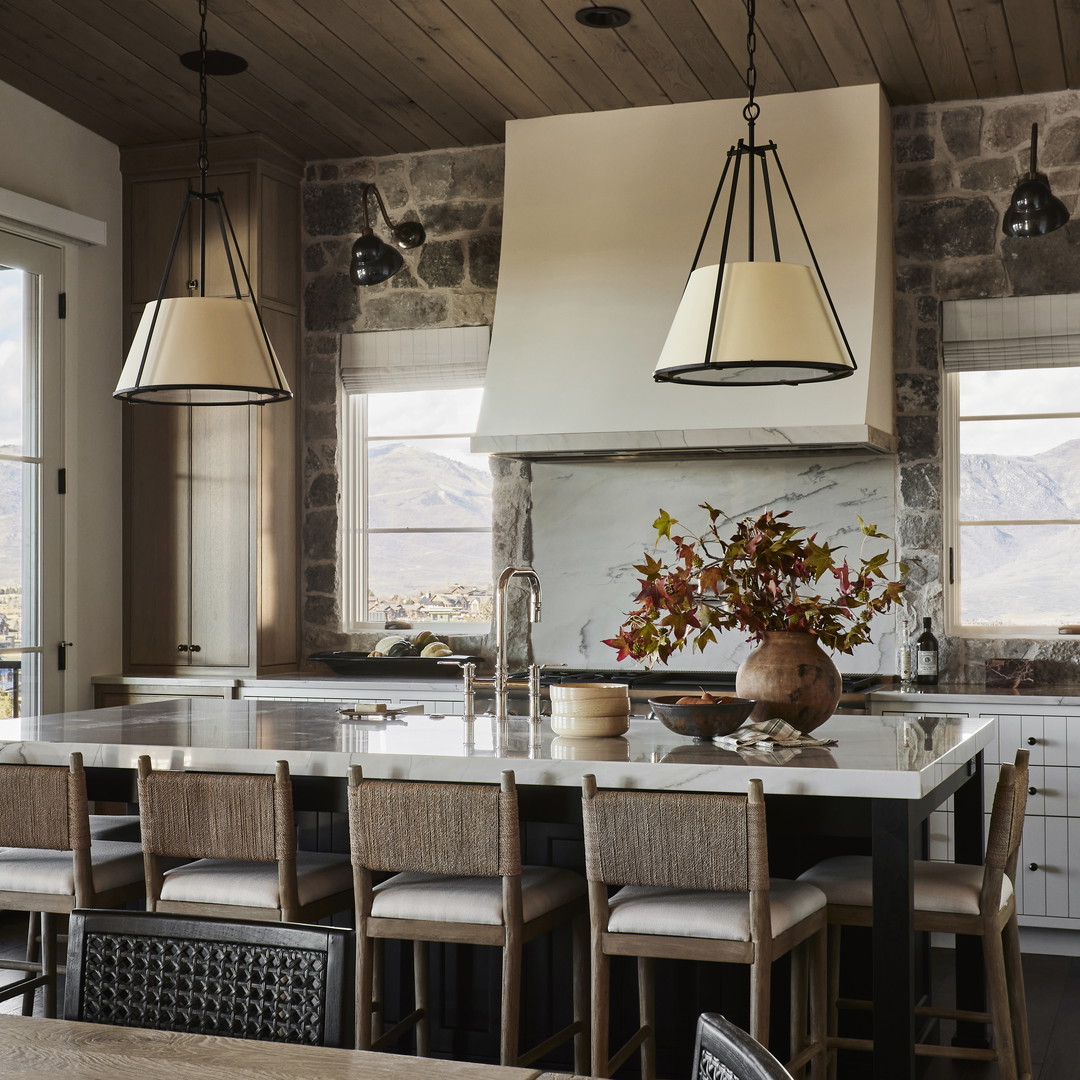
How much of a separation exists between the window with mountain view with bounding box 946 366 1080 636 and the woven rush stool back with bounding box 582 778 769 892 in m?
3.03

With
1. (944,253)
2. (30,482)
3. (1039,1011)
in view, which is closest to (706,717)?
(1039,1011)

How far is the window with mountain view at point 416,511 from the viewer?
5809mm

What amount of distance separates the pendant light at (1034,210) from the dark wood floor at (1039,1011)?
7.91 feet

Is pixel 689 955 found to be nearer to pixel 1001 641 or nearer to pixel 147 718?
pixel 147 718

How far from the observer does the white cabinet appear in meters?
4.43

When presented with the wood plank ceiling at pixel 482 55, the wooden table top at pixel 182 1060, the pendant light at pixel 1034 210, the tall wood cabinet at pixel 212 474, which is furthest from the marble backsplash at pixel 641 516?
the wooden table top at pixel 182 1060

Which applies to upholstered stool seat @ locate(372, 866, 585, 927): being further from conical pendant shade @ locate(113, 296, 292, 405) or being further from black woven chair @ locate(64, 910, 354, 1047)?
conical pendant shade @ locate(113, 296, 292, 405)

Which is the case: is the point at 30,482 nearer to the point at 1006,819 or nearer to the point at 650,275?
the point at 650,275

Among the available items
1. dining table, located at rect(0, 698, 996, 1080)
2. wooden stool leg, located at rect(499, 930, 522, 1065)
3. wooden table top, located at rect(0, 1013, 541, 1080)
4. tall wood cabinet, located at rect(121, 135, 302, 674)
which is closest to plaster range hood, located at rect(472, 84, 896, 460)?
tall wood cabinet, located at rect(121, 135, 302, 674)

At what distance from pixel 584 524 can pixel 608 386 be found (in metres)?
0.79

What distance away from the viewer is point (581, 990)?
287 cm

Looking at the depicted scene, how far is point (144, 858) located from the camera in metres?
2.79

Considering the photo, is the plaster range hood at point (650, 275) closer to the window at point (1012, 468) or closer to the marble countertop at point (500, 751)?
the window at point (1012, 468)

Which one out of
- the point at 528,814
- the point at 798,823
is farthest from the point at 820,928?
the point at 528,814
